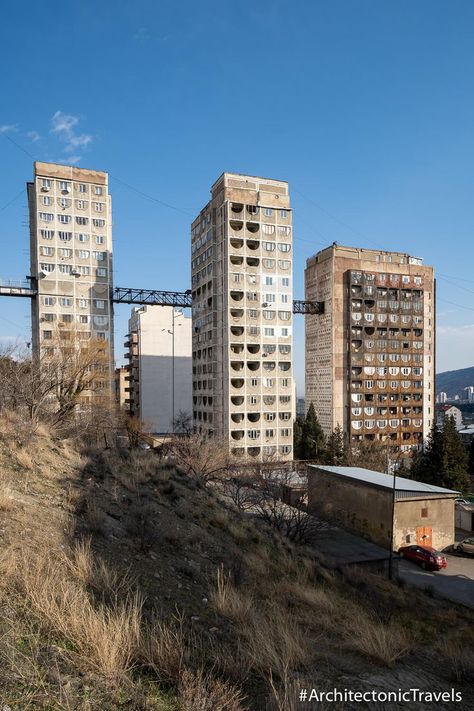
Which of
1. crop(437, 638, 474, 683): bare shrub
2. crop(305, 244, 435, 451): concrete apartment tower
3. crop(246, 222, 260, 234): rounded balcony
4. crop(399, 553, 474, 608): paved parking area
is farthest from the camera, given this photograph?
crop(305, 244, 435, 451): concrete apartment tower

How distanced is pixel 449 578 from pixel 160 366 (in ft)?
179

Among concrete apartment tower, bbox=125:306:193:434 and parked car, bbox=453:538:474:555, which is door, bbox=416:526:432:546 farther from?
concrete apartment tower, bbox=125:306:193:434

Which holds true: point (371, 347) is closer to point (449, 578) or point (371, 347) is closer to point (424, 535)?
point (424, 535)

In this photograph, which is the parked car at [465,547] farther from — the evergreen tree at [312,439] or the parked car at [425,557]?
the evergreen tree at [312,439]

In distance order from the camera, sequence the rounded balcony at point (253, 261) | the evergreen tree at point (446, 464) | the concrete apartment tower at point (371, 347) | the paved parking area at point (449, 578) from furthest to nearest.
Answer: the concrete apartment tower at point (371, 347) < the rounded balcony at point (253, 261) < the evergreen tree at point (446, 464) < the paved parking area at point (449, 578)

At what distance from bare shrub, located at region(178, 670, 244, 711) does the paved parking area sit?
17.2m

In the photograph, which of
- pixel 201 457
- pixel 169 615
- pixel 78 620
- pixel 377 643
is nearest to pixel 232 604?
pixel 169 615

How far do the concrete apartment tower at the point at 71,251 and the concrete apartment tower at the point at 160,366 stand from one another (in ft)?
52.8

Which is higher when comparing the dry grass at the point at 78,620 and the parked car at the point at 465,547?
the dry grass at the point at 78,620

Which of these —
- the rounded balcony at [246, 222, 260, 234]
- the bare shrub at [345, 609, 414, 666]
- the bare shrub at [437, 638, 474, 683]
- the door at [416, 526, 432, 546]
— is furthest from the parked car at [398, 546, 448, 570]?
the rounded balcony at [246, 222, 260, 234]

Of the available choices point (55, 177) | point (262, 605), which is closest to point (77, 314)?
point (55, 177)

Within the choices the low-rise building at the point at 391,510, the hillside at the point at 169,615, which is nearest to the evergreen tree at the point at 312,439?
the low-rise building at the point at 391,510

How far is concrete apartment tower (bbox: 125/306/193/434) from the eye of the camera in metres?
68.2

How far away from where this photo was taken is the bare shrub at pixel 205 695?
3.97 meters
